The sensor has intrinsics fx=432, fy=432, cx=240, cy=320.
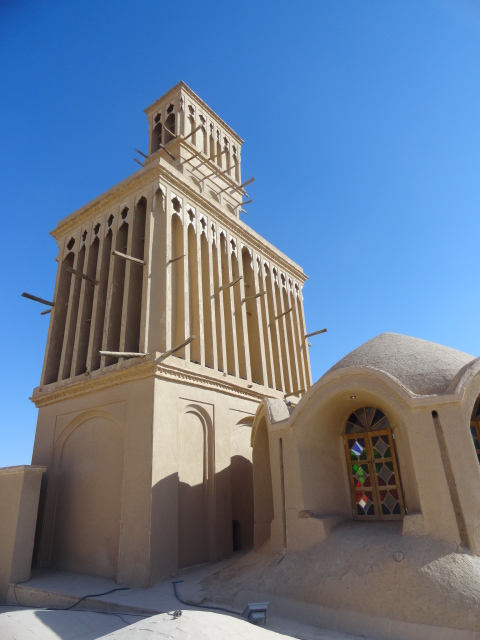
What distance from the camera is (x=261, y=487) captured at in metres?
9.58

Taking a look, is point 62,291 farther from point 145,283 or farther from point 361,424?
point 361,424

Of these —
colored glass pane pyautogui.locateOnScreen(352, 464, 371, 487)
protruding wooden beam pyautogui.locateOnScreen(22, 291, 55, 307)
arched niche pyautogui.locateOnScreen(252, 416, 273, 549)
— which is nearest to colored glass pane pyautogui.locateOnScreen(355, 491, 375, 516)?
colored glass pane pyautogui.locateOnScreen(352, 464, 371, 487)

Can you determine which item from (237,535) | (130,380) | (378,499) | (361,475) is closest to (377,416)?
(361,475)

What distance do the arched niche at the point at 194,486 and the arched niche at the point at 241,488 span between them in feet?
3.67

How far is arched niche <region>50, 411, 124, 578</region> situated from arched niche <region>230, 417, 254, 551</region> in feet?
10.4

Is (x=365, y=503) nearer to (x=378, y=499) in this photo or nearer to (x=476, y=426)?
(x=378, y=499)

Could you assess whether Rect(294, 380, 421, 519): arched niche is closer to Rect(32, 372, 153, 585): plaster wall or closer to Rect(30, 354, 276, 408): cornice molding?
Rect(30, 354, 276, 408): cornice molding

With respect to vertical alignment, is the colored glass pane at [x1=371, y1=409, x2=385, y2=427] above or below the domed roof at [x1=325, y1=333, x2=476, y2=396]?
below

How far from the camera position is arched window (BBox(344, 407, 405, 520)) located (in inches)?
300

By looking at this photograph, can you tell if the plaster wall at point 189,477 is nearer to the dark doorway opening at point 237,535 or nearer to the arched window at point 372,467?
the dark doorway opening at point 237,535

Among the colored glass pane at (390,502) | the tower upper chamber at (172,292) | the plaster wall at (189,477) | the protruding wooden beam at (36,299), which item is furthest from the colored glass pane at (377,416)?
the protruding wooden beam at (36,299)

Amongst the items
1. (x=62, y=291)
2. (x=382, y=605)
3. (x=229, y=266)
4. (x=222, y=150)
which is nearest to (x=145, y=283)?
(x=229, y=266)

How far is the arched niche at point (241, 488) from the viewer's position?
11.6 m

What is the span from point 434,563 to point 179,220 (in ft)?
34.6
